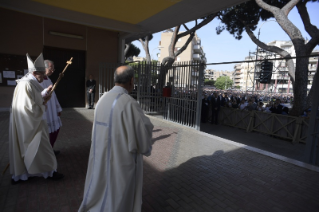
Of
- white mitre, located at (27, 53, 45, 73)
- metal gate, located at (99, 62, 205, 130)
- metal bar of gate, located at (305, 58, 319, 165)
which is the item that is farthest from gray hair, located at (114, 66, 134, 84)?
metal gate, located at (99, 62, 205, 130)

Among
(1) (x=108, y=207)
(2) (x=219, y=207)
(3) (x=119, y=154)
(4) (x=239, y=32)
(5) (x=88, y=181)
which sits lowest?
(2) (x=219, y=207)

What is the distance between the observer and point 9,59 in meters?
8.43

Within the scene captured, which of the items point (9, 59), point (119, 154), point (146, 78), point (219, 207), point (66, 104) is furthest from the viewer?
point (66, 104)

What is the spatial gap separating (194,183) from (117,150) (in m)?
2.09

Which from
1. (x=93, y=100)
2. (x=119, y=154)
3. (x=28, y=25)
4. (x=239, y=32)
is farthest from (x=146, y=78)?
(x=239, y=32)

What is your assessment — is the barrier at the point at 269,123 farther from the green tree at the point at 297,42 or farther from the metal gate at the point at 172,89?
the metal gate at the point at 172,89

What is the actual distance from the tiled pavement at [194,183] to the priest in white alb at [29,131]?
0.36m

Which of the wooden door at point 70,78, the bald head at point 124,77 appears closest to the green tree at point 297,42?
the bald head at point 124,77

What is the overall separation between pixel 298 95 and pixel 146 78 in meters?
7.98

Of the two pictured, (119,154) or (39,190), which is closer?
(119,154)

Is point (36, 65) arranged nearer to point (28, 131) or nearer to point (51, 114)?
point (28, 131)

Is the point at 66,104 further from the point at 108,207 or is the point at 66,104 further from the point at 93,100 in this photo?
the point at 108,207

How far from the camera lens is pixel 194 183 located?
11.8ft

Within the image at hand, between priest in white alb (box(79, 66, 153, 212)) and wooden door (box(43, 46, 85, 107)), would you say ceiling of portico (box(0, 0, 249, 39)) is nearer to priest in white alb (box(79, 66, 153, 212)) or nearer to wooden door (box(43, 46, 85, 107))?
wooden door (box(43, 46, 85, 107))
